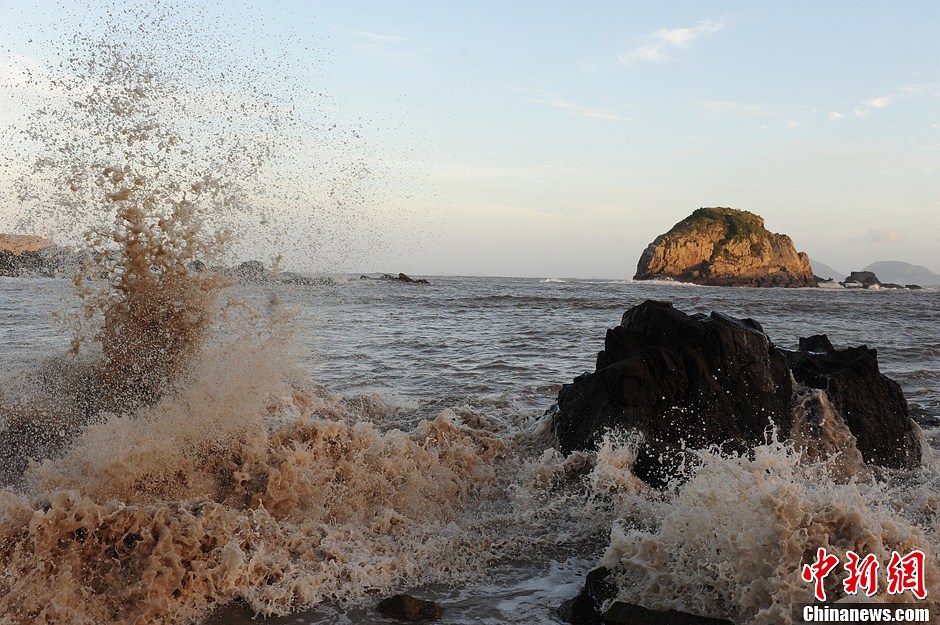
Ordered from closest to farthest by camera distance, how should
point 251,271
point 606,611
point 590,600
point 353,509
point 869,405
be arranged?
point 606,611
point 590,600
point 353,509
point 869,405
point 251,271

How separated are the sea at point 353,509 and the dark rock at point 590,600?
0.08 metres

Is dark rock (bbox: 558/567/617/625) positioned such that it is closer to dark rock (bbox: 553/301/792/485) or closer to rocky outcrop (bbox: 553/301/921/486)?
rocky outcrop (bbox: 553/301/921/486)

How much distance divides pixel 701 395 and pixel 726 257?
275ft

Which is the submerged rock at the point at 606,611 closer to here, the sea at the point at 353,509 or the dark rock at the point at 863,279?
the sea at the point at 353,509

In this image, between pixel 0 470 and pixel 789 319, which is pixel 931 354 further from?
pixel 0 470

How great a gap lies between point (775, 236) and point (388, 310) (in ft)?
255

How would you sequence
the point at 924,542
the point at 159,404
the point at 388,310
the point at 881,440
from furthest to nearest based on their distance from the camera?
the point at 388,310, the point at 881,440, the point at 159,404, the point at 924,542

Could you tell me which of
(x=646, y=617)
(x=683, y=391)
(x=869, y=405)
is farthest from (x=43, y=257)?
(x=869, y=405)

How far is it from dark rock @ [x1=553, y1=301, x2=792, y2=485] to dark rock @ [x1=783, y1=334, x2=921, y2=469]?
60cm

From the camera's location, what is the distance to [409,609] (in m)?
3.51

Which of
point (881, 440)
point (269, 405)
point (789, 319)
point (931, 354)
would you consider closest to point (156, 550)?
point (269, 405)

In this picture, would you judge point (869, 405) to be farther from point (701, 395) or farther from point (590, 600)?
point (590, 600)

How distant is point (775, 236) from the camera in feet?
287

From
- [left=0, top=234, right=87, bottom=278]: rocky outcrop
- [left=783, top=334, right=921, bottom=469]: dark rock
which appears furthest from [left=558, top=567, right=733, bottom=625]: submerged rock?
[left=0, top=234, right=87, bottom=278]: rocky outcrop
